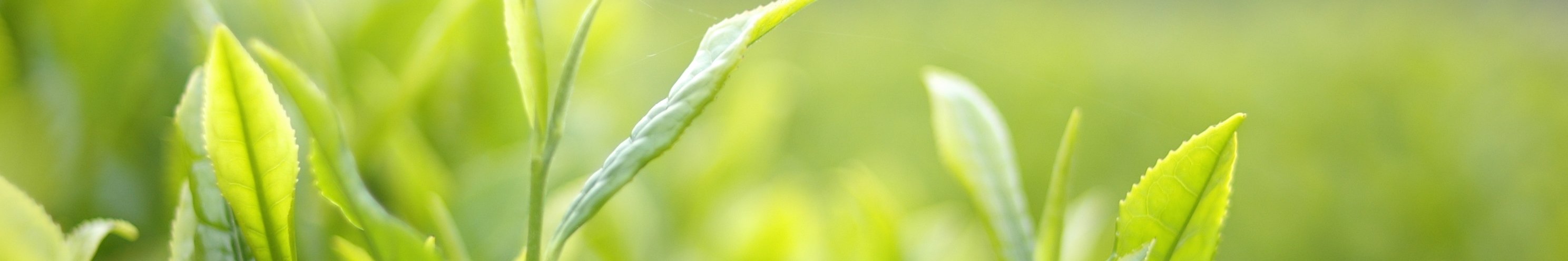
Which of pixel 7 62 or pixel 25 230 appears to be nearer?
pixel 25 230

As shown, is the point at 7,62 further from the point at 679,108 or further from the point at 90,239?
the point at 679,108

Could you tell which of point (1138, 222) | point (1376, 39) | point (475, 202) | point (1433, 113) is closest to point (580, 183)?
point (475, 202)

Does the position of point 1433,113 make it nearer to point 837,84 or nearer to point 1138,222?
point 837,84

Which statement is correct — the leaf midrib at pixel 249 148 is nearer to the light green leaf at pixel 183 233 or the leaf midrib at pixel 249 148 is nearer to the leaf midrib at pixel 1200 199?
the light green leaf at pixel 183 233

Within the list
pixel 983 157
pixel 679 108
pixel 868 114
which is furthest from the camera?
pixel 868 114

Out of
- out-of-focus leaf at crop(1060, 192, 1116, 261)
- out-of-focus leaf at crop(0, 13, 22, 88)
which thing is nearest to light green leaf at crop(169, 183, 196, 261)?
out-of-focus leaf at crop(0, 13, 22, 88)

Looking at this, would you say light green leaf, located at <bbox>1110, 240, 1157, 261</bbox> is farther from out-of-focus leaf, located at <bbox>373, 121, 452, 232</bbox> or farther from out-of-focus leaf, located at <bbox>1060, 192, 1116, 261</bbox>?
out-of-focus leaf, located at <bbox>373, 121, 452, 232</bbox>

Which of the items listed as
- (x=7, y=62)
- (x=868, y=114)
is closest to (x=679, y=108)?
(x=7, y=62)
